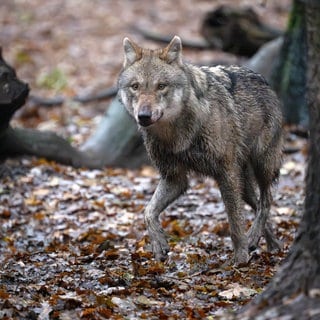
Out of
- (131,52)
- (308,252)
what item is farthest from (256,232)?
(308,252)

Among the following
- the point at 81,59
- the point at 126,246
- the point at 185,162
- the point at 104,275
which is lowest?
the point at 81,59

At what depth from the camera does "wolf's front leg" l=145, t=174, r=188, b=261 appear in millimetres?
7320

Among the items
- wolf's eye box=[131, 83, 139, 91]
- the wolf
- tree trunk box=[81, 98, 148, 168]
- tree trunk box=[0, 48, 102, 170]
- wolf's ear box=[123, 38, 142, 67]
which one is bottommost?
tree trunk box=[81, 98, 148, 168]

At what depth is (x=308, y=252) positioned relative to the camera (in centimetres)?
465

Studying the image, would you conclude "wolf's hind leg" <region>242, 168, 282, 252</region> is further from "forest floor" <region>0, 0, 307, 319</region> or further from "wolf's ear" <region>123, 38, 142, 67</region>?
"wolf's ear" <region>123, 38, 142, 67</region>

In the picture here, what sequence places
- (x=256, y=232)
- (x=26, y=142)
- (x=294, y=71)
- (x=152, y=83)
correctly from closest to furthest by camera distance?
(x=152, y=83) < (x=256, y=232) < (x=26, y=142) < (x=294, y=71)

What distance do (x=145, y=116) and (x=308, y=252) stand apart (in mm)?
2458

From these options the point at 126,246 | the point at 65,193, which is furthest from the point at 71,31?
the point at 126,246

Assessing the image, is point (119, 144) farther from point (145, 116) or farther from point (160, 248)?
point (145, 116)

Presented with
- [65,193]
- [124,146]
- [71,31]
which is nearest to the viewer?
[65,193]

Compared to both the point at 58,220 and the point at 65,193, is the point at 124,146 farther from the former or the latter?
the point at 58,220

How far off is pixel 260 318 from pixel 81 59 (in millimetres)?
16377

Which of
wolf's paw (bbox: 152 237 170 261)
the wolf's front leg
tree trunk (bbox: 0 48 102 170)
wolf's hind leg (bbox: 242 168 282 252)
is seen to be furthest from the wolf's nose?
tree trunk (bbox: 0 48 102 170)

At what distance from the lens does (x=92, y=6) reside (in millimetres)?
24203
